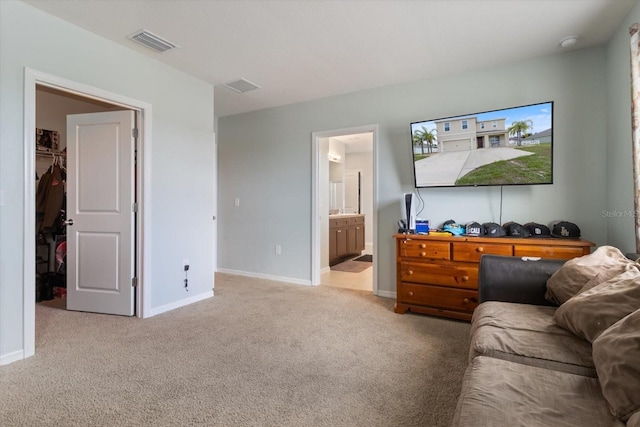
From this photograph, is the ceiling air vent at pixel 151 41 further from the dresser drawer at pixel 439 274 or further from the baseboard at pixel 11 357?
the dresser drawer at pixel 439 274

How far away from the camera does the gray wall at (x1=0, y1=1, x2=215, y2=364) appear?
2172mm

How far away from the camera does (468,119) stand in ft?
9.89

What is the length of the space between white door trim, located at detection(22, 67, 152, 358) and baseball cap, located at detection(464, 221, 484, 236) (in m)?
3.07

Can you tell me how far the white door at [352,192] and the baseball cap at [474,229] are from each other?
4937mm

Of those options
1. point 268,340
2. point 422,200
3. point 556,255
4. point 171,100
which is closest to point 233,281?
point 268,340

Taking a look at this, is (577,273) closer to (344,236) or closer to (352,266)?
(352,266)

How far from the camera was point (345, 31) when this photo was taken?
102 inches

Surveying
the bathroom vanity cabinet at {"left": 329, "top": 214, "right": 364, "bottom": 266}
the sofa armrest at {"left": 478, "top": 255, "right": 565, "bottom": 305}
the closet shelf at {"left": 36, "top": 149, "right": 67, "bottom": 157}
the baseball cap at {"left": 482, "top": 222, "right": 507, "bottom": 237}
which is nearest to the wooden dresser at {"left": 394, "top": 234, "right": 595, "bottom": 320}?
→ the baseball cap at {"left": 482, "top": 222, "right": 507, "bottom": 237}

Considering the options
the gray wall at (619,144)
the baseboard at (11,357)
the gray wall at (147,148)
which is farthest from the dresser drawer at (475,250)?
the baseboard at (11,357)

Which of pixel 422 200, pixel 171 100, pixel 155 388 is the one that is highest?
pixel 171 100

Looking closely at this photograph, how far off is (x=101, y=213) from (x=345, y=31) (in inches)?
111

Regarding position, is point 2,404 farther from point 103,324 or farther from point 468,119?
point 468,119

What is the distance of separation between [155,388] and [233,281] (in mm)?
2624

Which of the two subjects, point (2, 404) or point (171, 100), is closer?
point (2, 404)
